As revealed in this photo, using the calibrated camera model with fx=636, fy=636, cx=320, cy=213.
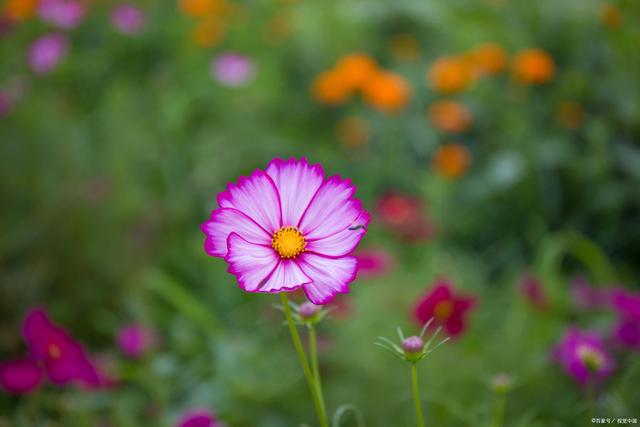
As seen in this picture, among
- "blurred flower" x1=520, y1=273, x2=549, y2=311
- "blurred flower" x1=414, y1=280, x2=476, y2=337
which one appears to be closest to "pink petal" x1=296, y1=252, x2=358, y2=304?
"blurred flower" x1=414, y1=280, x2=476, y2=337

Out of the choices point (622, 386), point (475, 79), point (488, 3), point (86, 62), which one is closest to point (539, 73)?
point (475, 79)

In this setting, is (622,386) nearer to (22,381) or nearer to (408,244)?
(408,244)

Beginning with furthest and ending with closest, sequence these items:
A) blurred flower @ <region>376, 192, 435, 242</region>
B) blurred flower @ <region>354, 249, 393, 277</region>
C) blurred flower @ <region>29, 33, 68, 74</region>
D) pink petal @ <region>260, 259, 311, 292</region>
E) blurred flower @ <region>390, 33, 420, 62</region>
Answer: blurred flower @ <region>390, 33, 420, 62</region>
blurred flower @ <region>29, 33, 68, 74</region>
blurred flower @ <region>376, 192, 435, 242</region>
blurred flower @ <region>354, 249, 393, 277</region>
pink petal @ <region>260, 259, 311, 292</region>

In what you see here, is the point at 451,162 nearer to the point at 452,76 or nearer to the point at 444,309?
the point at 452,76

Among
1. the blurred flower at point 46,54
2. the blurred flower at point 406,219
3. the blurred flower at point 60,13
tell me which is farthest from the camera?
the blurred flower at point 60,13

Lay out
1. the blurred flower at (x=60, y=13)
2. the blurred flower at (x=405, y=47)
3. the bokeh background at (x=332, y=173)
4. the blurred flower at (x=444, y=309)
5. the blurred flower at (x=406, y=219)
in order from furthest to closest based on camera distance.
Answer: the blurred flower at (x=405, y=47), the blurred flower at (x=60, y=13), the blurred flower at (x=406, y=219), the bokeh background at (x=332, y=173), the blurred flower at (x=444, y=309)

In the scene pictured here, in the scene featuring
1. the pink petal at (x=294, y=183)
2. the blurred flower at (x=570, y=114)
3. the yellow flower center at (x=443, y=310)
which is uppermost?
the blurred flower at (x=570, y=114)

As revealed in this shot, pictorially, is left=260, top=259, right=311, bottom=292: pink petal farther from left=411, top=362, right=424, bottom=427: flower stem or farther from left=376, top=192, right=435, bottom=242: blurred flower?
left=376, top=192, right=435, bottom=242: blurred flower

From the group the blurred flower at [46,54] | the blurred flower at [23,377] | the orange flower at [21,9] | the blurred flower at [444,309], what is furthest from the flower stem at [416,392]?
the orange flower at [21,9]

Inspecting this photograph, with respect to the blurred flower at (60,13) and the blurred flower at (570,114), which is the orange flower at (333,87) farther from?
the blurred flower at (60,13)
